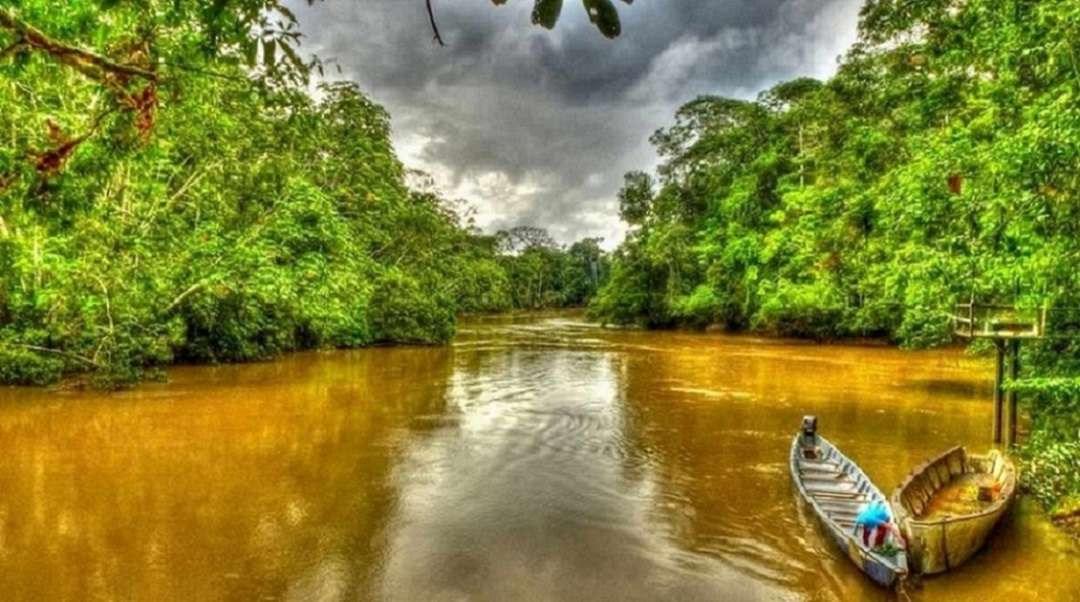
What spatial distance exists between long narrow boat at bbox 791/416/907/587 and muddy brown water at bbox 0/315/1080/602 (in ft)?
0.97

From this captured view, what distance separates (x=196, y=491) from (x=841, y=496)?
9.28m

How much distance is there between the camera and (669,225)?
48.9 m

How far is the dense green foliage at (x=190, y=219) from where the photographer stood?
4.92 metres

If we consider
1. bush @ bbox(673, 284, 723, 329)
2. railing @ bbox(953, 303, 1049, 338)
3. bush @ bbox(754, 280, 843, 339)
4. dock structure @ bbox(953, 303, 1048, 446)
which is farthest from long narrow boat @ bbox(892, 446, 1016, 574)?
bush @ bbox(673, 284, 723, 329)

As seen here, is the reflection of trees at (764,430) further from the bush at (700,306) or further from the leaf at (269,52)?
the bush at (700,306)

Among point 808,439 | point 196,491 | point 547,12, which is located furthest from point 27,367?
point 547,12

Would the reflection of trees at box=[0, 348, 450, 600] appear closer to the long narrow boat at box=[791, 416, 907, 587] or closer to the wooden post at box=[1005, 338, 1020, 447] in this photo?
the long narrow boat at box=[791, 416, 907, 587]

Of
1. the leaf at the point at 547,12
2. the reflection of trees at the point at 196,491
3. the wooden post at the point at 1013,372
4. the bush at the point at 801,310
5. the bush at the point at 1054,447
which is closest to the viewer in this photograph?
the leaf at the point at 547,12

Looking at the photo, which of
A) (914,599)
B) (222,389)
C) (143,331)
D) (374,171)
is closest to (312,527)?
(914,599)

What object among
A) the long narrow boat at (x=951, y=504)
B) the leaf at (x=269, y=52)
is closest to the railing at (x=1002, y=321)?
the long narrow boat at (x=951, y=504)

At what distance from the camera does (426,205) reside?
41938mm

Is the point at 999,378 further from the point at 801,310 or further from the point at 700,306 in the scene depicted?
the point at 700,306

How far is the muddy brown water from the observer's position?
25.4 ft

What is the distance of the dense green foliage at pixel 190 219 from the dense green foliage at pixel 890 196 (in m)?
9.09
